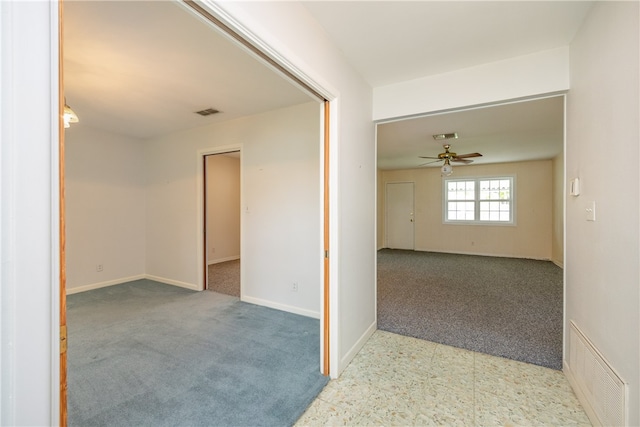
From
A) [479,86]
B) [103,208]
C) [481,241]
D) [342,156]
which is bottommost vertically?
[481,241]

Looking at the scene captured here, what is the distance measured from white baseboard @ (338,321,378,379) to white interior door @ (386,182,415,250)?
5.47 metres

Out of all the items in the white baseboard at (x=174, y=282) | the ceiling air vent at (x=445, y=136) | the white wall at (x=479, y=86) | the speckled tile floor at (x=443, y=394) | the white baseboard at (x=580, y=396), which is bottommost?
the speckled tile floor at (x=443, y=394)

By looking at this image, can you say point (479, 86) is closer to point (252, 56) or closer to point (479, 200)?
point (252, 56)

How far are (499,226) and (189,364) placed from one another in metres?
7.19

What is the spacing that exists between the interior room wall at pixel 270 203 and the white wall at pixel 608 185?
194 centimetres

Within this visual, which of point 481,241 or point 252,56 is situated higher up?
point 252,56

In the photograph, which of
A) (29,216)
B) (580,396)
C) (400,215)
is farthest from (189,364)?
(400,215)

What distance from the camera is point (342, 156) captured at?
82.3 inches

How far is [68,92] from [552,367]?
502cm

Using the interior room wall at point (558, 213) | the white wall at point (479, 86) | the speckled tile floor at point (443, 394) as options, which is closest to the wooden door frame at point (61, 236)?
the speckled tile floor at point (443, 394)

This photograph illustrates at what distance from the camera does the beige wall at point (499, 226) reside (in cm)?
629

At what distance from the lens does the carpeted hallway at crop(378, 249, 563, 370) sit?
8.16ft

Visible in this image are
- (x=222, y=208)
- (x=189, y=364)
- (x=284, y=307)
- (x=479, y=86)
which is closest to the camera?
(x=189, y=364)

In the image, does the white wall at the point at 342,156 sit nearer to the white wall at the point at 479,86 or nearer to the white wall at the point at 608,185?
the white wall at the point at 479,86
